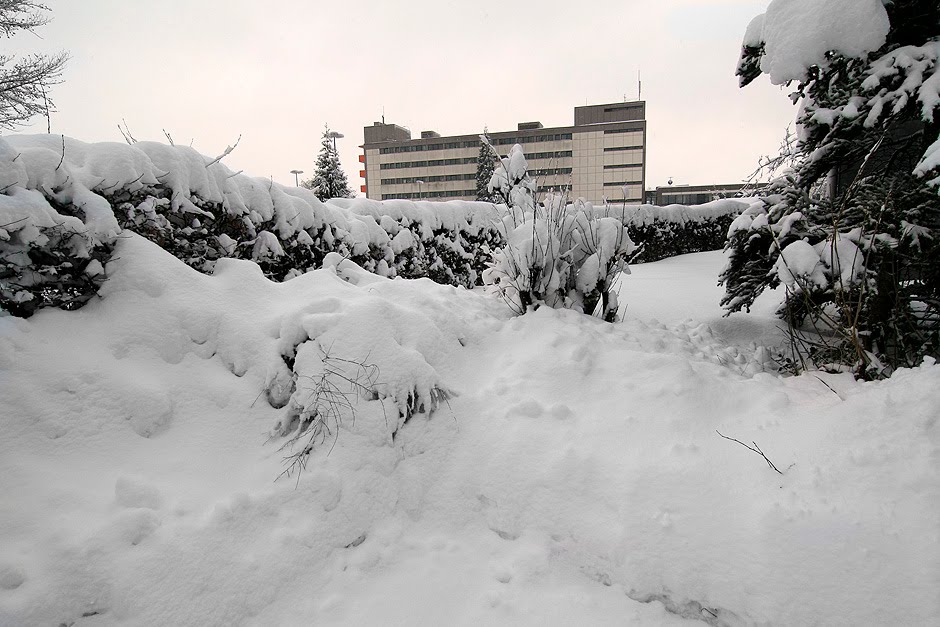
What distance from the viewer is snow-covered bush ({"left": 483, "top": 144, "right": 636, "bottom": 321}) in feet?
13.4

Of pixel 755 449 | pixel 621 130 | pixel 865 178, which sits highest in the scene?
pixel 621 130

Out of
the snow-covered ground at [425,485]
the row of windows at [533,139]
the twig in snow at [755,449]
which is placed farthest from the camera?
the row of windows at [533,139]

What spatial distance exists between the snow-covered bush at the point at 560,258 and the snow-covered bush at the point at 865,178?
133 centimetres

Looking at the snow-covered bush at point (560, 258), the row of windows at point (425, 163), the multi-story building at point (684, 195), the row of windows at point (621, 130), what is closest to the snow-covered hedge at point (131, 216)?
the snow-covered bush at point (560, 258)

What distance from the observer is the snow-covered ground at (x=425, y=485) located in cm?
170

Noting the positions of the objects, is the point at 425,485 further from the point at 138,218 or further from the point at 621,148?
the point at 621,148

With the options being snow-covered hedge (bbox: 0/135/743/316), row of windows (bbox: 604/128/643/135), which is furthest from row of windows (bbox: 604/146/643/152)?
snow-covered hedge (bbox: 0/135/743/316)

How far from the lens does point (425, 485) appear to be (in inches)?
95.8

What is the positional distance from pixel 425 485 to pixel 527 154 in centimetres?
6888

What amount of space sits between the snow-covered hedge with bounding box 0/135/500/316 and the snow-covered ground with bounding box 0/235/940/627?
0.18m

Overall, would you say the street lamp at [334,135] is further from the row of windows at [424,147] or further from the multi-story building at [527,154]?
the row of windows at [424,147]

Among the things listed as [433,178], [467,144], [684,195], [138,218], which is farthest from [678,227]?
[433,178]

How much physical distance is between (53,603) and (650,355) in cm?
300

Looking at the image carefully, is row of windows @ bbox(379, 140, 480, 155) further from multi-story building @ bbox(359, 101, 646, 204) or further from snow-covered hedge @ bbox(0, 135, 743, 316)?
snow-covered hedge @ bbox(0, 135, 743, 316)
